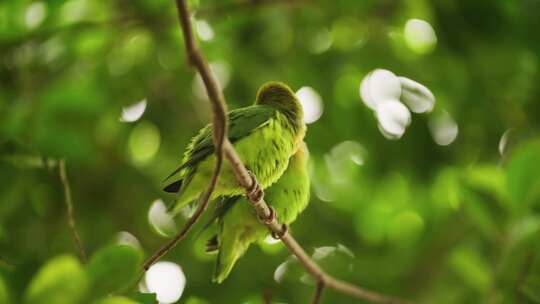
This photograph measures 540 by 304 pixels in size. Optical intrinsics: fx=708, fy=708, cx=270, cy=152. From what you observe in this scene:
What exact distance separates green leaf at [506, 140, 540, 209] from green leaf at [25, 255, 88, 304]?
1.83 meters

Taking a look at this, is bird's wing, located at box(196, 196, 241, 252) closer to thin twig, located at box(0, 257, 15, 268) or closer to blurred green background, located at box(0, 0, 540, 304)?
blurred green background, located at box(0, 0, 540, 304)

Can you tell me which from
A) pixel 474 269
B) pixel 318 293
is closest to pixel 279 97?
pixel 318 293

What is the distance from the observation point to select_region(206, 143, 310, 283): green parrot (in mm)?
2998

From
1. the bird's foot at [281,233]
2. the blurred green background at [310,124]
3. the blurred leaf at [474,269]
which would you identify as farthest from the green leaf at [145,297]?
the blurred leaf at [474,269]

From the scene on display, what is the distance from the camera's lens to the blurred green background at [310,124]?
156 inches

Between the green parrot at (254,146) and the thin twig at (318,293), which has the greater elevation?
the green parrot at (254,146)

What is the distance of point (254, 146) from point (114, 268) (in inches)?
31.0

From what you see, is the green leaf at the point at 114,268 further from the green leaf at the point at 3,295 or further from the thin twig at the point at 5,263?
the thin twig at the point at 5,263

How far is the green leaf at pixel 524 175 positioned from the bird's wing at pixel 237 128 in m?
1.01

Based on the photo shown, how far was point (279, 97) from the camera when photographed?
8.61 ft

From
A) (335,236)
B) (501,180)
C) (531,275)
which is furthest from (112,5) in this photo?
(531,275)

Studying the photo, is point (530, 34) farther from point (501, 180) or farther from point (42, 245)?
point (42, 245)

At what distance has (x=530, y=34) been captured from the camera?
12.5ft

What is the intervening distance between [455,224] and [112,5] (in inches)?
119
